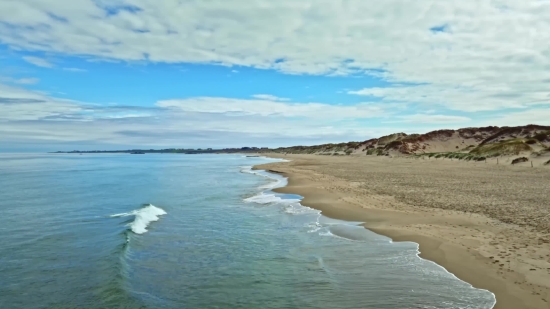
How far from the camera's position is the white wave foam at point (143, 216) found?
15.3 metres

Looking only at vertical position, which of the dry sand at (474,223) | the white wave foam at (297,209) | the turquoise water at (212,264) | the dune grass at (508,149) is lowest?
the turquoise water at (212,264)

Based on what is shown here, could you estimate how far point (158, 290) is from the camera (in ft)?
28.5

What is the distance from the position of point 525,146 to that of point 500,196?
32.9 meters

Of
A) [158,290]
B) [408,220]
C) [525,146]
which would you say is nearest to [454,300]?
[158,290]

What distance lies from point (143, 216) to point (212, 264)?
8292 mm

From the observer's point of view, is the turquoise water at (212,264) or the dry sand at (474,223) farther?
the dry sand at (474,223)

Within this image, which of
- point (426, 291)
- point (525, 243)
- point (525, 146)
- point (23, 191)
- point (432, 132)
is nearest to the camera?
point (426, 291)

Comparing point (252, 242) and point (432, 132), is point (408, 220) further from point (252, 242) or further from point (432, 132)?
point (432, 132)

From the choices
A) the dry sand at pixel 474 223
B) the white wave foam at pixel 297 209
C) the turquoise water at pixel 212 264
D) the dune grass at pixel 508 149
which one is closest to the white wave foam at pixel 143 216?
the turquoise water at pixel 212 264

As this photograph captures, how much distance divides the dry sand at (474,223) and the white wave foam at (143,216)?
793 cm

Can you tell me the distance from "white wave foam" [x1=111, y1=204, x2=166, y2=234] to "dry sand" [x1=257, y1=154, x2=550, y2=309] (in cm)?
793

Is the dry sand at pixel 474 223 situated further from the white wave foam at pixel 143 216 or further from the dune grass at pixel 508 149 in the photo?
the dune grass at pixel 508 149

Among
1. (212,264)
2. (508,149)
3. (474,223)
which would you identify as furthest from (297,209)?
(508,149)

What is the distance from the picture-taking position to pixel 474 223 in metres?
13.2
